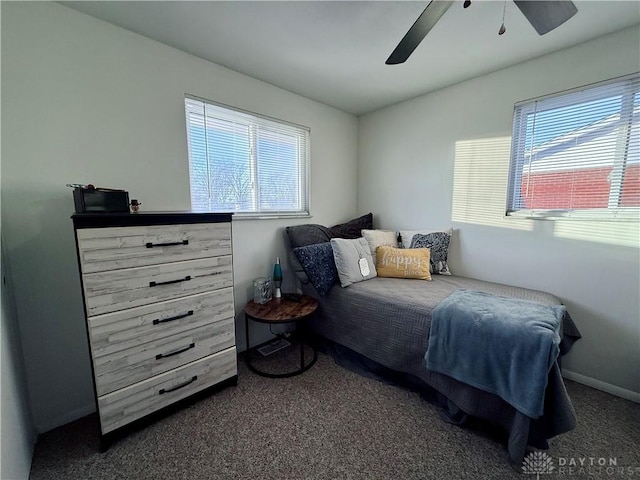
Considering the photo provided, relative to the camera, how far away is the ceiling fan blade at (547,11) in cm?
101

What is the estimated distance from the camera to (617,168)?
1.74 m

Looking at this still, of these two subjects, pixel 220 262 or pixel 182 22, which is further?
pixel 220 262

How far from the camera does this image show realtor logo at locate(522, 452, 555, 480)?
50.8 inches

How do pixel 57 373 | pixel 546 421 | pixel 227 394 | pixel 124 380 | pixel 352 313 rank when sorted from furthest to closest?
pixel 352 313
pixel 227 394
pixel 57 373
pixel 124 380
pixel 546 421

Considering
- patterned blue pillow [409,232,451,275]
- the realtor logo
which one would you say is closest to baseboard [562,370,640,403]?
the realtor logo

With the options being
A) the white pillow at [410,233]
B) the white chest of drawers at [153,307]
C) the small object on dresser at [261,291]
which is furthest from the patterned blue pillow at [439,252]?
the white chest of drawers at [153,307]

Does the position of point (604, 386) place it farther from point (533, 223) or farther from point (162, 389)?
point (162, 389)

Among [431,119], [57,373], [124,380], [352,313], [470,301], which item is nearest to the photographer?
[124,380]

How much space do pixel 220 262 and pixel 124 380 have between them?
2.62 feet

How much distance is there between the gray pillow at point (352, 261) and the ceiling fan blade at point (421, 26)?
1384 millimetres

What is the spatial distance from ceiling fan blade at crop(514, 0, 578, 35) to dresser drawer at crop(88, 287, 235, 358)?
6.81ft

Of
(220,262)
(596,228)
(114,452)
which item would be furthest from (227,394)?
(596,228)

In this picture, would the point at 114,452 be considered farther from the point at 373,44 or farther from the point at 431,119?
the point at 431,119

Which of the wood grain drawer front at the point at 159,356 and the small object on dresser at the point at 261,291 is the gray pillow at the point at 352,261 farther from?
the wood grain drawer front at the point at 159,356
